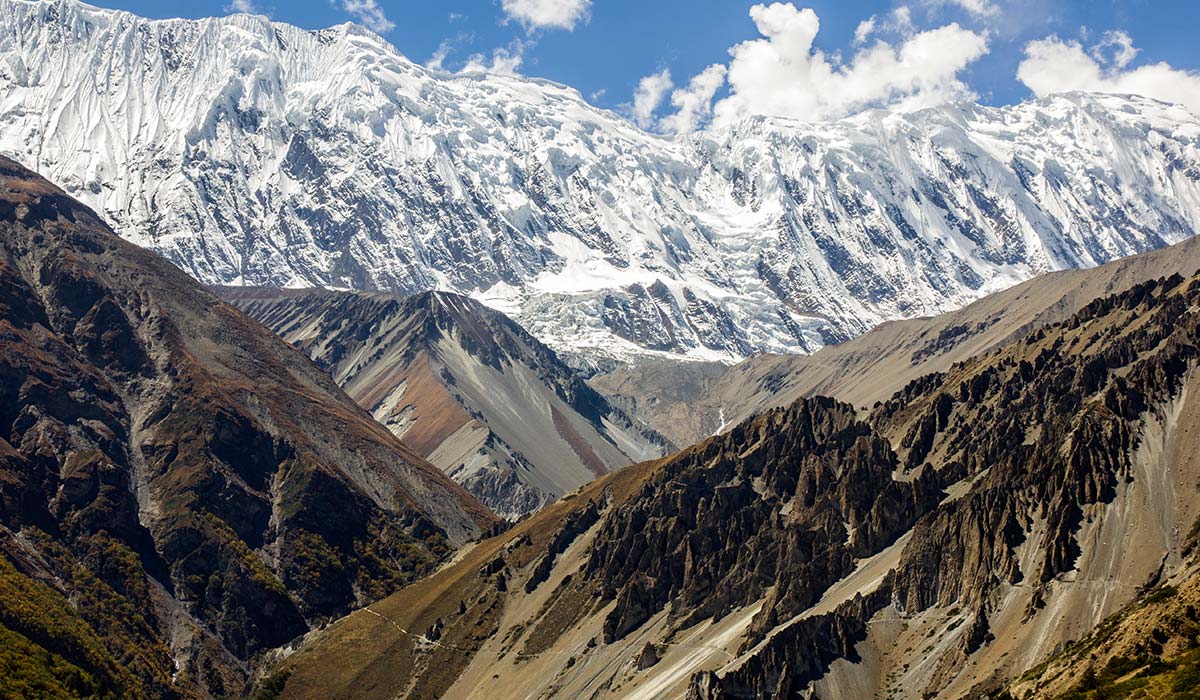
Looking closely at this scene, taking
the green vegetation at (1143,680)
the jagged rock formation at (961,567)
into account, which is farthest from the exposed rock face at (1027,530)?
the green vegetation at (1143,680)

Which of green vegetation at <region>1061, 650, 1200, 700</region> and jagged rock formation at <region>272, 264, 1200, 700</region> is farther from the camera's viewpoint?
jagged rock formation at <region>272, 264, 1200, 700</region>

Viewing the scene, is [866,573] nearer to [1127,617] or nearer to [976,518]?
[976,518]

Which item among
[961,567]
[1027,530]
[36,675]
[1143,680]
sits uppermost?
[1027,530]

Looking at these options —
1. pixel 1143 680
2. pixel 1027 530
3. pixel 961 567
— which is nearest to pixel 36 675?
pixel 961 567

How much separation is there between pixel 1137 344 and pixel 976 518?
191ft

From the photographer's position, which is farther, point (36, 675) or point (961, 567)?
point (36, 675)

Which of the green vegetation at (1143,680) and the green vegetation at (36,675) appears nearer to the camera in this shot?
the green vegetation at (1143,680)

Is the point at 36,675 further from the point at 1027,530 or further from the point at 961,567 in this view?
the point at 1027,530

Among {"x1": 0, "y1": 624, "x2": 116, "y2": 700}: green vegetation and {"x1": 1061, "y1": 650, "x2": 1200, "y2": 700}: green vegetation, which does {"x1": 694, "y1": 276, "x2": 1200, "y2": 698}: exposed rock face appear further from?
{"x1": 0, "y1": 624, "x2": 116, "y2": 700}: green vegetation

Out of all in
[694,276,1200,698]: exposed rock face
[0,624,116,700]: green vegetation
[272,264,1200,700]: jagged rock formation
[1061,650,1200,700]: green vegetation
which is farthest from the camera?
[0,624,116,700]: green vegetation

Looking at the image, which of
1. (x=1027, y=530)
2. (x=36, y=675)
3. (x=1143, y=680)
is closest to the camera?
(x=1143, y=680)

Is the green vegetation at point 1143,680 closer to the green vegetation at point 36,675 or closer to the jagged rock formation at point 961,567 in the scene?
the jagged rock formation at point 961,567

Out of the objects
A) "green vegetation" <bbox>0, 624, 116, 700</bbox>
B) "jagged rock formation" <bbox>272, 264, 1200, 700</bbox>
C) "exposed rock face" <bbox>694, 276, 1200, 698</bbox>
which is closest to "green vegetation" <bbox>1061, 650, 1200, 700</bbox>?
"jagged rock formation" <bbox>272, 264, 1200, 700</bbox>

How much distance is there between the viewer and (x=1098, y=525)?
150 metres
